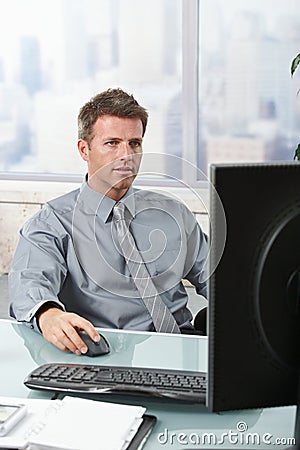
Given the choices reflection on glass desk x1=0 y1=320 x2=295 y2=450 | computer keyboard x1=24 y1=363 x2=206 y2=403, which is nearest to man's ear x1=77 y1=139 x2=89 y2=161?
reflection on glass desk x1=0 y1=320 x2=295 y2=450

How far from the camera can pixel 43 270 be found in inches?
78.4

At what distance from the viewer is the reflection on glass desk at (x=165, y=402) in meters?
1.32

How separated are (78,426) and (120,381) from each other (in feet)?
0.69

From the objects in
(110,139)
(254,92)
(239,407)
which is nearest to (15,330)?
(110,139)

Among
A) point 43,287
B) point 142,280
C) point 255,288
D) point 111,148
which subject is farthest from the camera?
point 111,148

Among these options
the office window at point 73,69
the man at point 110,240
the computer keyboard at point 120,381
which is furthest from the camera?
the office window at point 73,69

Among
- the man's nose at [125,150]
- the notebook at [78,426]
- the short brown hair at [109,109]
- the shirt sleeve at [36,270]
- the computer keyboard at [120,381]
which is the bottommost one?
the computer keyboard at [120,381]

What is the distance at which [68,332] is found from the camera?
1721mm

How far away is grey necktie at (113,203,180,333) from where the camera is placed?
2.07 m

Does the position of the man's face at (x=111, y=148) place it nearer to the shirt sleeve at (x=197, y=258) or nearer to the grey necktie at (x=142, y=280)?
the grey necktie at (x=142, y=280)

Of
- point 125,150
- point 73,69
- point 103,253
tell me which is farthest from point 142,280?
point 73,69

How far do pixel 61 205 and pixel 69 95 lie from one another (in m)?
2.74

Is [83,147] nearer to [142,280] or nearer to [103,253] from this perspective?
[103,253]

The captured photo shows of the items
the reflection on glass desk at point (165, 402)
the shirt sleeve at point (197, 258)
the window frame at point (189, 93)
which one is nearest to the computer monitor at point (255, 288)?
the reflection on glass desk at point (165, 402)
